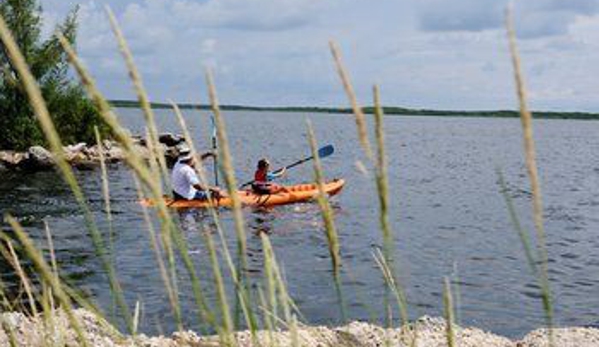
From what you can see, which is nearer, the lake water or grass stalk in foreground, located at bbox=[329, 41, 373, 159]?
grass stalk in foreground, located at bbox=[329, 41, 373, 159]

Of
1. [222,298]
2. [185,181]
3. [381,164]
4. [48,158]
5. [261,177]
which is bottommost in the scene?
[222,298]

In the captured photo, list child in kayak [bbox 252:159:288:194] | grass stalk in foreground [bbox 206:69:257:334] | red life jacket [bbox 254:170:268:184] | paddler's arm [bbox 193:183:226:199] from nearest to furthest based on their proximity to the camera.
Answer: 1. grass stalk in foreground [bbox 206:69:257:334]
2. paddler's arm [bbox 193:183:226:199]
3. child in kayak [bbox 252:159:288:194]
4. red life jacket [bbox 254:170:268:184]

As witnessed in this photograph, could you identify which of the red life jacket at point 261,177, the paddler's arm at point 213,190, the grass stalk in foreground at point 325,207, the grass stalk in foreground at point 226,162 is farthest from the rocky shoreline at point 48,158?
the grass stalk in foreground at point 226,162

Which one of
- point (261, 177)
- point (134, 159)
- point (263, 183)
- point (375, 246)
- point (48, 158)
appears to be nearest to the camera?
point (134, 159)

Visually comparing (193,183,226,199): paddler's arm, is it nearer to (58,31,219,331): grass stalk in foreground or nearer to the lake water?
(58,31,219,331): grass stalk in foreground

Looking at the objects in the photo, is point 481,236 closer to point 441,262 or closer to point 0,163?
point 441,262

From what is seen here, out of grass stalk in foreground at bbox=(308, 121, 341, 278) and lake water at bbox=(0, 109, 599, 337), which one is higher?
lake water at bbox=(0, 109, 599, 337)

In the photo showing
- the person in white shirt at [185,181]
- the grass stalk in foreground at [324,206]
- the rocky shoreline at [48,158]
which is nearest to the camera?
the grass stalk in foreground at [324,206]

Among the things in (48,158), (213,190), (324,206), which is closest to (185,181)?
(213,190)

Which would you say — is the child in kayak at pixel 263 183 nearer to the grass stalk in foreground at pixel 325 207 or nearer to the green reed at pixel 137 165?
the grass stalk in foreground at pixel 325 207

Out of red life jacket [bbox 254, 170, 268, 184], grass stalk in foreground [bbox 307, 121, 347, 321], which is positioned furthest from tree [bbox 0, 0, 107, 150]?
grass stalk in foreground [bbox 307, 121, 347, 321]

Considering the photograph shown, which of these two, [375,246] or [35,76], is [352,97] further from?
[35,76]

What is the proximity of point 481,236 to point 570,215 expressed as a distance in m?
5.98

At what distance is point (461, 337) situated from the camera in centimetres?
703
